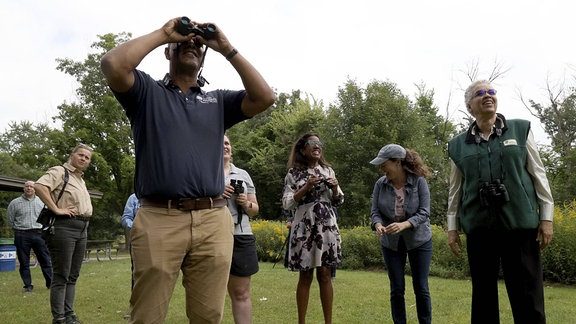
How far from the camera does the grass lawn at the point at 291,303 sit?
5773mm

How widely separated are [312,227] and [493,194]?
1873 millimetres

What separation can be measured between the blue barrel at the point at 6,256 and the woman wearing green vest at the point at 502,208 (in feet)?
44.2

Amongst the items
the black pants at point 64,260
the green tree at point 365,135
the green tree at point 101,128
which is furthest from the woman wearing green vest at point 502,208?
the green tree at point 101,128

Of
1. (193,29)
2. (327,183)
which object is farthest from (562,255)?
(193,29)

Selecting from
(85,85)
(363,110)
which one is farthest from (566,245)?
(85,85)

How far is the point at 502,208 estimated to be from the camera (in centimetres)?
332

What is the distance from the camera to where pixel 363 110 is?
25.5 metres

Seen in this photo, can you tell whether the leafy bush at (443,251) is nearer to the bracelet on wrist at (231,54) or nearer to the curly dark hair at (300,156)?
the curly dark hair at (300,156)

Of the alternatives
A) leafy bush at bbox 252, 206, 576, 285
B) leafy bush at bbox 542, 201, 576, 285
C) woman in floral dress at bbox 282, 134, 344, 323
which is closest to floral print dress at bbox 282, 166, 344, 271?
woman in floral dress at bbox 282, 134, 344, 323

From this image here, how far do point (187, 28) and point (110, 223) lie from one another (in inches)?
1238

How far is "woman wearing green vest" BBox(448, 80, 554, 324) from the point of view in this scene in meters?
3.26

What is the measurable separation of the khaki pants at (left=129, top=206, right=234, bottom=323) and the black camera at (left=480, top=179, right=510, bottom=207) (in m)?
1.89

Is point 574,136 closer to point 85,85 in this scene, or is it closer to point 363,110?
point 363,110

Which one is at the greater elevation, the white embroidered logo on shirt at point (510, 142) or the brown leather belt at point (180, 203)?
the white embroidered logo on shirt at point (510, 142)
